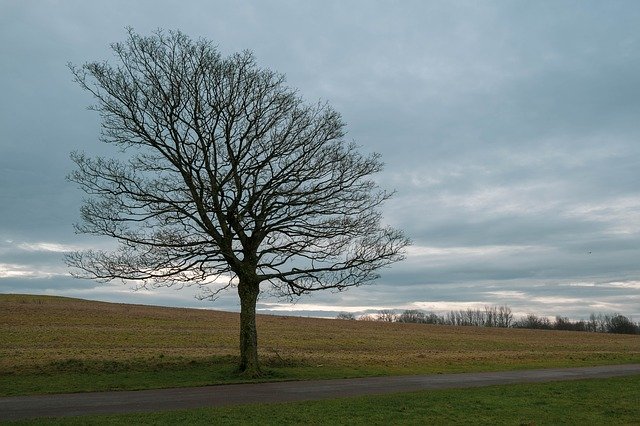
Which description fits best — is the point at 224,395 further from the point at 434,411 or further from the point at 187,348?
the point at 187,348

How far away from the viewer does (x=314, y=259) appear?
79.9 feet

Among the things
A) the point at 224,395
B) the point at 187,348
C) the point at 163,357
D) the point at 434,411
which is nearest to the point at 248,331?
the point at 224,395

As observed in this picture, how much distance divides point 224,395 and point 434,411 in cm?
670

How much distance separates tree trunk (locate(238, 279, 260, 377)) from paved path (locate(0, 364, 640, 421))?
2.28 metres

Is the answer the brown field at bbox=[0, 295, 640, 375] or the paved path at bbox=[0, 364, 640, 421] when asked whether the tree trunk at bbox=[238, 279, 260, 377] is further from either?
the brown field at bbox=[0, 295, 640, 375]

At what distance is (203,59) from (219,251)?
7611mm

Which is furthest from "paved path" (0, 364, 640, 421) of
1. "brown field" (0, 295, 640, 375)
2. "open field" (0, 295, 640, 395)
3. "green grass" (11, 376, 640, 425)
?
"brown field" (0, 295, 640, 375)

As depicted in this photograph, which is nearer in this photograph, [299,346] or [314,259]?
[314,259]

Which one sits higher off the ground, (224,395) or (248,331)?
(248,331)

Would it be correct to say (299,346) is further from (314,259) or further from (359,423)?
(359,423)

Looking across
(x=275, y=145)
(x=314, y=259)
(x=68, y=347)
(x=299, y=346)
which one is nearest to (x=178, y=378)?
(x=314, y=259)

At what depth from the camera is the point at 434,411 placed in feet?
45.7

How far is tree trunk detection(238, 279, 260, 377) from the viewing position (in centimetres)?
2309

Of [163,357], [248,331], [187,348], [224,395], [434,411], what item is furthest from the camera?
[187,348]
